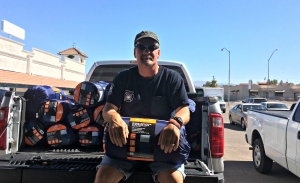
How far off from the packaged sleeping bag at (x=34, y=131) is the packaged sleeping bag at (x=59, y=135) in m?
0.12

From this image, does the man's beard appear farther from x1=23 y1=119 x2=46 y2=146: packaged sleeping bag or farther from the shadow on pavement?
the shadow on pavement

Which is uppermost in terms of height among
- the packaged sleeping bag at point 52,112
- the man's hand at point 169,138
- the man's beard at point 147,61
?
the man's beard at point 147,61

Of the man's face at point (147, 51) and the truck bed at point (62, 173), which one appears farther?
the man's face at point (147, 51)

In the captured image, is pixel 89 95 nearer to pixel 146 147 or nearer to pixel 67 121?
pixel 67 121

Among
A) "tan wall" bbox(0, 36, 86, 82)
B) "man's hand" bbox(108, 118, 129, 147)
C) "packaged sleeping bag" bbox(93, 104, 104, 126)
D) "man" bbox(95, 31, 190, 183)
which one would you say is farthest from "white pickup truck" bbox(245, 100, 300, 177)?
"tan wall" bbox(0, 36, 86, 82)

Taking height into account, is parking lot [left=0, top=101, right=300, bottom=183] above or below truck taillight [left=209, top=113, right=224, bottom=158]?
below

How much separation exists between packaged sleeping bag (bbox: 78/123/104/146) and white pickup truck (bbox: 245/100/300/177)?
303 centimetres

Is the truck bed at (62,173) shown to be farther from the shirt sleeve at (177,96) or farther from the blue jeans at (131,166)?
the shirt sleeve at (177,96)

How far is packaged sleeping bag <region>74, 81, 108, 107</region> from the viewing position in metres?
3.41

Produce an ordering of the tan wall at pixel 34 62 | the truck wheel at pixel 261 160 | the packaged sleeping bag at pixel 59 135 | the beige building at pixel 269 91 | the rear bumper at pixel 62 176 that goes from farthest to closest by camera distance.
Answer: the beige building at pixel 269 91 → the tan wall at pixel 34 62 → the truck wheel at pixel 261 160 → the packaged sleeping bag at pixel 59 135 → the rear bumper at pixel 62 176

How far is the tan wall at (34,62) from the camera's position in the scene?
24.7m

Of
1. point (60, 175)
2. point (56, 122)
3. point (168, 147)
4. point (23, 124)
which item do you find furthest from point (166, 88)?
point (23, 124)

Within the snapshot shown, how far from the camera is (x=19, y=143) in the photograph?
327 centimetres

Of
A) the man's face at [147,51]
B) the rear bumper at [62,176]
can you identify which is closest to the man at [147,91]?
the man's face at [147,51]
